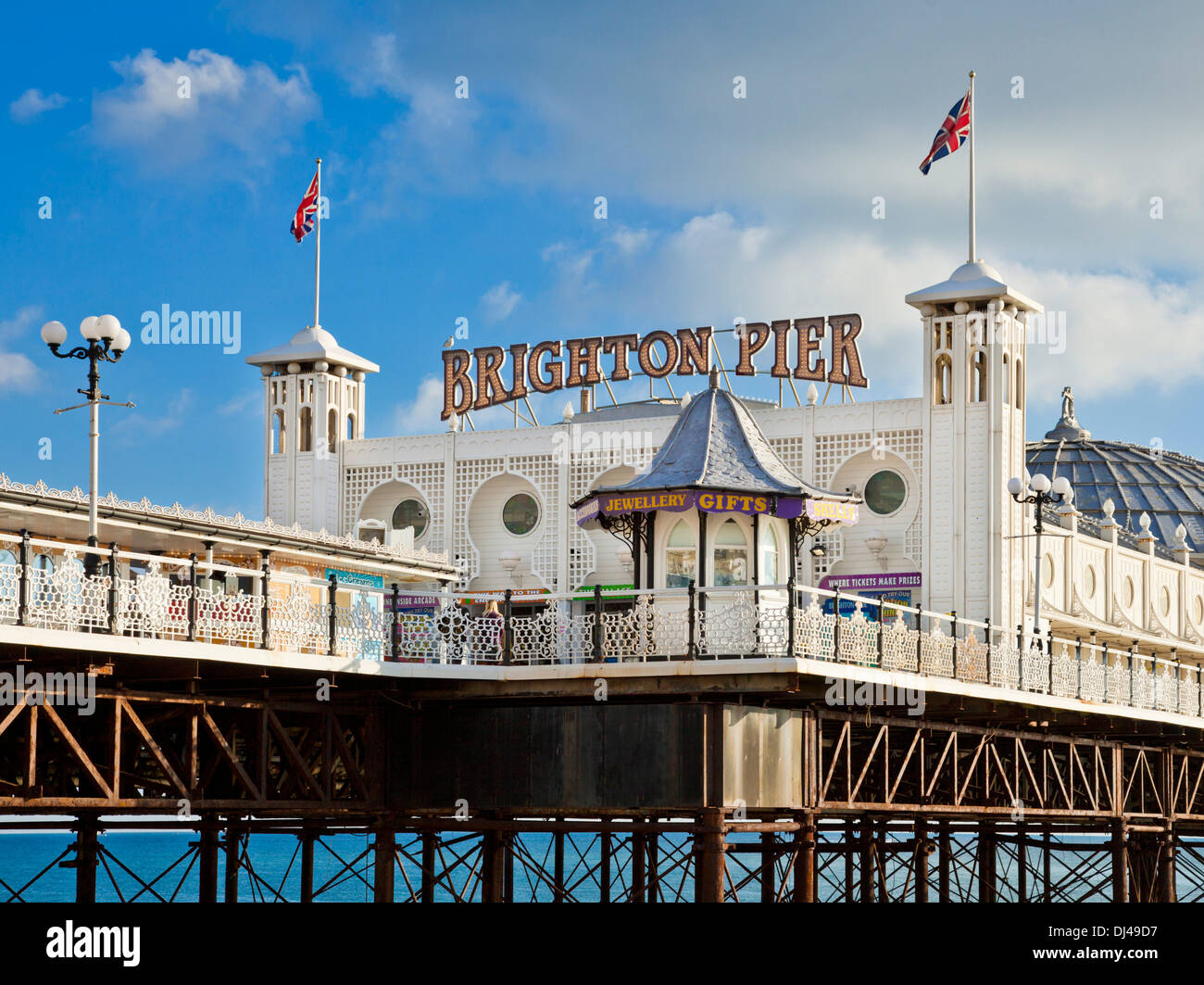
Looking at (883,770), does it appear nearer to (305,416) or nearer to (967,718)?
(967,718)

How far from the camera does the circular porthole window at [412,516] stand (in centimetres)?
6956

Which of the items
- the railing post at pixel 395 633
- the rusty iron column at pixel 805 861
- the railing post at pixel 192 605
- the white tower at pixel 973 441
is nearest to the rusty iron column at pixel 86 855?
the railing post at pixel 395 633

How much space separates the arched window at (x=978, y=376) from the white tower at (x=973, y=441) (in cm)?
3

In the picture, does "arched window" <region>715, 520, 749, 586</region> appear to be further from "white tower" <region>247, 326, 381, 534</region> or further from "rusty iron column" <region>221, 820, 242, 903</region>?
"white tower" <region>247, 326, 381, 534</region>

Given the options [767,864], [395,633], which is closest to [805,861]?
[395,633]

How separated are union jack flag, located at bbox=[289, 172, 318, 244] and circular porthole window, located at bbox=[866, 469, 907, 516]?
2053cm

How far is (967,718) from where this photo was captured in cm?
4000

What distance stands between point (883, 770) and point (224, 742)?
13109mm

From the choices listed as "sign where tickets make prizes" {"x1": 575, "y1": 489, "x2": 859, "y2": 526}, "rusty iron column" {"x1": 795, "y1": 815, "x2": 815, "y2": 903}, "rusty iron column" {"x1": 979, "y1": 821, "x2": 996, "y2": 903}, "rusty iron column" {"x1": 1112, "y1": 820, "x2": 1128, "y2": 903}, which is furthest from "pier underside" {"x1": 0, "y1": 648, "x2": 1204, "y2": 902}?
"rusty iron column" {"x1": 979, "y1": 821, "x2": 996, "y2": 903}

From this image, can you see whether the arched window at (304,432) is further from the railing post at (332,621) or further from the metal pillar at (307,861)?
the railing post at (332,621)
